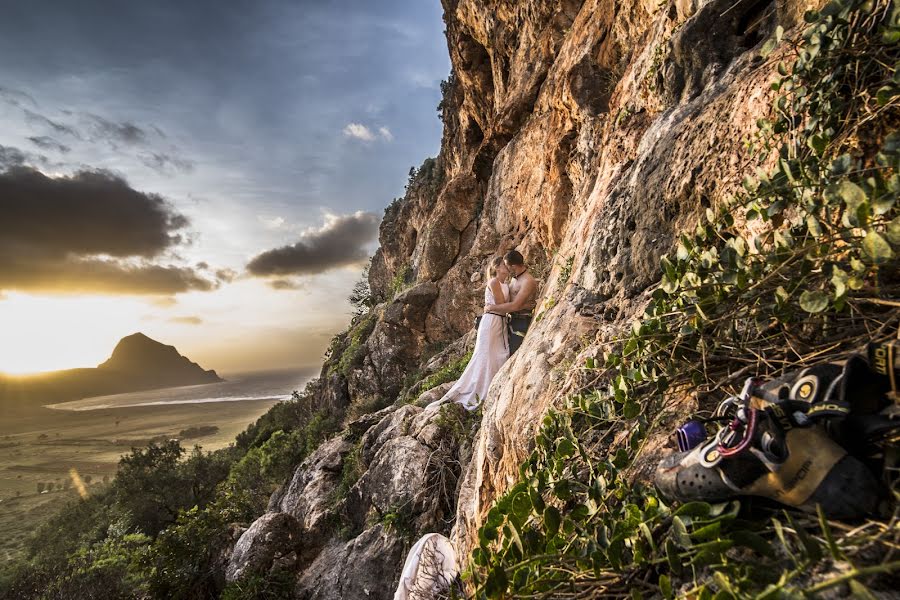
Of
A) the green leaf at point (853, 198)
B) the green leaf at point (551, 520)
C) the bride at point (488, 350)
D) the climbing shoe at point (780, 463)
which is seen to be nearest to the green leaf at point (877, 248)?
the green leaf at point (853, 198)

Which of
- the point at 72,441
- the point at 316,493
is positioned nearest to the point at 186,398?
the point at 72,441

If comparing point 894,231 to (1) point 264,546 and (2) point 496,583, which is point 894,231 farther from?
(1) point 264,546

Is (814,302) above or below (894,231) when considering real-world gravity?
below

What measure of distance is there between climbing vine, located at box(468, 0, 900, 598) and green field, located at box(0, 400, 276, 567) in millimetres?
48723

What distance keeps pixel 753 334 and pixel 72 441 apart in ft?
460

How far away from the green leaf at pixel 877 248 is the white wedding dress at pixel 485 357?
4.94 meters

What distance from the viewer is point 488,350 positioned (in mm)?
5840

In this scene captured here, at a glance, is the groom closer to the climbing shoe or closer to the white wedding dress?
the white wedding dress

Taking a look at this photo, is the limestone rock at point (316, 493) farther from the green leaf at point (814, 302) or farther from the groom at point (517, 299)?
the green leaf at point (814, 302)

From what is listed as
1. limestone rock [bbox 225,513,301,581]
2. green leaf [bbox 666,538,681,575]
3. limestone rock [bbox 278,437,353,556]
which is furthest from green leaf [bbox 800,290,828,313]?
limestone rock [bbox 225,513,301,581]

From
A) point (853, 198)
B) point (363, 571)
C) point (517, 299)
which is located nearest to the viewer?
point (853, 198)

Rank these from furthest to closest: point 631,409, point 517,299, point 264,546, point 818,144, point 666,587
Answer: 1. point 264,546
2. point 517,299
3. point 631,409
4. point 818,144
5. point 666,587

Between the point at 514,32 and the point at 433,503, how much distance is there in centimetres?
1212

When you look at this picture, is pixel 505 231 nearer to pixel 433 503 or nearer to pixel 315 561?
pixel 433 503
